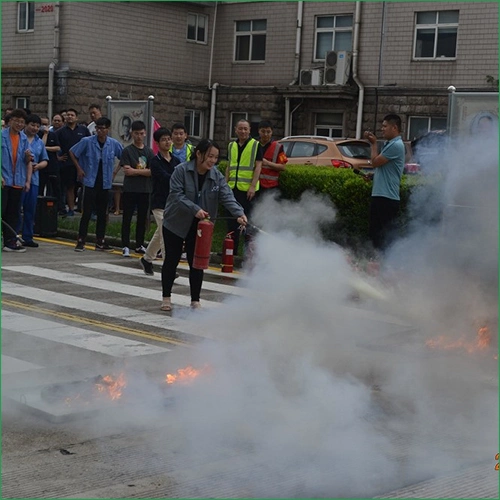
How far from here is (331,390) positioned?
6340 millimetres

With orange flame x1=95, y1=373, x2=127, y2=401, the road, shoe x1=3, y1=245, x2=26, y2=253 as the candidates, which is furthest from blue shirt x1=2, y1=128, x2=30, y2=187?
orange flame x1=95, y1=373, x2=127, y2=401

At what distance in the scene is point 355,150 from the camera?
23.4 m

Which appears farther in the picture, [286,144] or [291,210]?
[286,144]

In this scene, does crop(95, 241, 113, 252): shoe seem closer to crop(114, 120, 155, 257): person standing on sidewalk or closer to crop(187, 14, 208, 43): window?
crop(114, 120, 155, 257): person standing on sidewalk

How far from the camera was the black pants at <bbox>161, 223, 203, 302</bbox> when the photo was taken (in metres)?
9.58

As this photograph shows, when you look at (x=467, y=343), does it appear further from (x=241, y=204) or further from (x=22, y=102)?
(x=22, y=102)

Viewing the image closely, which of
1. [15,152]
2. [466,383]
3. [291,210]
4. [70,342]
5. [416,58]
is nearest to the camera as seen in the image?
[466,383]

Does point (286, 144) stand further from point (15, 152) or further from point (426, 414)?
point (426, 414)

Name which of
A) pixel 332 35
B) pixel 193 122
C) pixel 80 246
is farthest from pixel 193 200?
pixel 193 122

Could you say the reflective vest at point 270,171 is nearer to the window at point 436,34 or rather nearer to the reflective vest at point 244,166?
the reflective vest at point 244,166

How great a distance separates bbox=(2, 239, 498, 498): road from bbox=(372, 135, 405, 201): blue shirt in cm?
218

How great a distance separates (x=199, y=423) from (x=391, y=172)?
5.75m

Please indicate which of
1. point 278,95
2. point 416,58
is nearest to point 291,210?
point 416,58

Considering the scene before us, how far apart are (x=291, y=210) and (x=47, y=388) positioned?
4.96m
